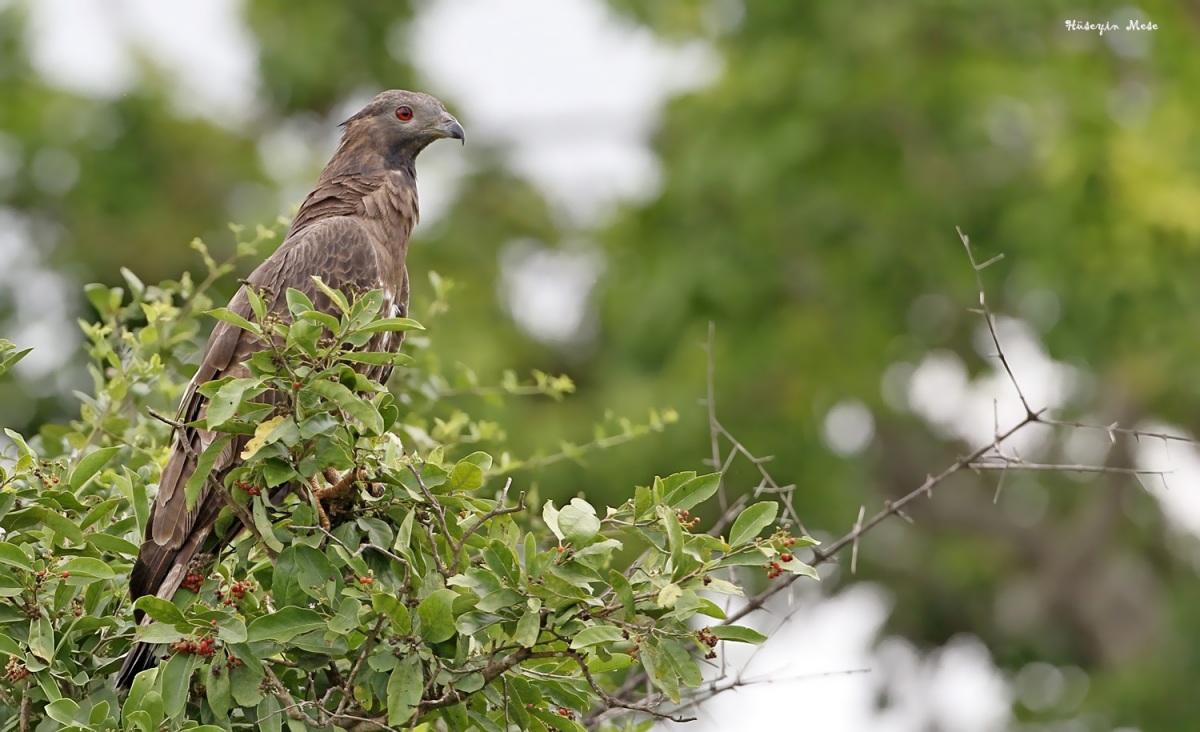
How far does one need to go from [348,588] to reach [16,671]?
72 centimetres

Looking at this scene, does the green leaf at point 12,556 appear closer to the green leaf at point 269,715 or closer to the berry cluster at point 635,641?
the green leaf at point 269,715

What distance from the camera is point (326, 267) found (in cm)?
496

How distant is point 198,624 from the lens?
3.23m

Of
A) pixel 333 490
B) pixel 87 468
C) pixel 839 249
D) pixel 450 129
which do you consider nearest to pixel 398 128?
pixel 450 129

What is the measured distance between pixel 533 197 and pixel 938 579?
5.77 m

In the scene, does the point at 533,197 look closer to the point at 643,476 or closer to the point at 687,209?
the point at 687,209

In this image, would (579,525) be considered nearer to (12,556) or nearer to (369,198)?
(12,556)

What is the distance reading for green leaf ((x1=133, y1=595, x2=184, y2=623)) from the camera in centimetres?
320

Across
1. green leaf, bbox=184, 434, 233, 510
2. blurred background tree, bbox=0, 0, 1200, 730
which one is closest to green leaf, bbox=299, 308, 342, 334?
green leaf, bbox=184, 434, 233, 510

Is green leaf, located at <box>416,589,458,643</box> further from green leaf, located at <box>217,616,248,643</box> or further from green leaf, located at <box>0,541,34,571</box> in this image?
green leaf, located at <box>0,541,34,571</box>

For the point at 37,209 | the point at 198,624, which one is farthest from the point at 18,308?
the point at 198,624

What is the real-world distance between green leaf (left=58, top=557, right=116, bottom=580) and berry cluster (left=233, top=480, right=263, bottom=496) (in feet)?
1.06

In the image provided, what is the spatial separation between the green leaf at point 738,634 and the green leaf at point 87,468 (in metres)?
1.51

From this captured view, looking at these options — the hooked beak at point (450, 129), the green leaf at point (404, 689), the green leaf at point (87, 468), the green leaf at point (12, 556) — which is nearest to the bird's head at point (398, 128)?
the hooked beak at point (450, 129)
